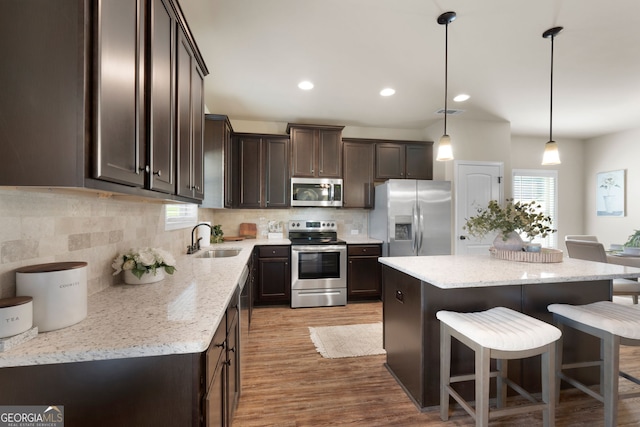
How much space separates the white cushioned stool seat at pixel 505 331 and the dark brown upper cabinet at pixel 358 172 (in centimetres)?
287

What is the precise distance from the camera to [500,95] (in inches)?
137

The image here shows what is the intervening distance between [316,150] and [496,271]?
2.95 metres

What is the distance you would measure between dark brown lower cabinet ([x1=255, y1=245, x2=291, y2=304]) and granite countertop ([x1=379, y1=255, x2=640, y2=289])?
1.97 m

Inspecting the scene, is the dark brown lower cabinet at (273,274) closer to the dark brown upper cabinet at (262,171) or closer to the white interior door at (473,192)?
the dark brown upper cabinet at (262,171)

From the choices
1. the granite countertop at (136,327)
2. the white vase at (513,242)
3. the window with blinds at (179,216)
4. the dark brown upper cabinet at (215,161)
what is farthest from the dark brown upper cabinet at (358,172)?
the granite countertop at (136,327)

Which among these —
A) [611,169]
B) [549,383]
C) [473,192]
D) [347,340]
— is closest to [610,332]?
[549,383]

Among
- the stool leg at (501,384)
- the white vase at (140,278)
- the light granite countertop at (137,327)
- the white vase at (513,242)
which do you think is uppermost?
the white vase at (513,242)

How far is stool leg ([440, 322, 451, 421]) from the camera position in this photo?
171 centimetres

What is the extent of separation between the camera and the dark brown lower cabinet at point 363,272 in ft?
13.2

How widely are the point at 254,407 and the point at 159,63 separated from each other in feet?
6.84

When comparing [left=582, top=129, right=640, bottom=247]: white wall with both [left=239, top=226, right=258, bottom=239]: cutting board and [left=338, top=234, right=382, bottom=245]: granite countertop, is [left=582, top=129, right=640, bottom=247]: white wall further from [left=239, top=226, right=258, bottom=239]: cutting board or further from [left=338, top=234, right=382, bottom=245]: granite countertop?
[left=239, top=226, right=258, bottom=239]: cutting board

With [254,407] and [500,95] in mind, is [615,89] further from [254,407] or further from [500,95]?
[254,407]

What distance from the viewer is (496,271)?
72.9 inches

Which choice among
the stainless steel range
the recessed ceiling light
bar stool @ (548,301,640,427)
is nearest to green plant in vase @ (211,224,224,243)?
the stainless steel range
